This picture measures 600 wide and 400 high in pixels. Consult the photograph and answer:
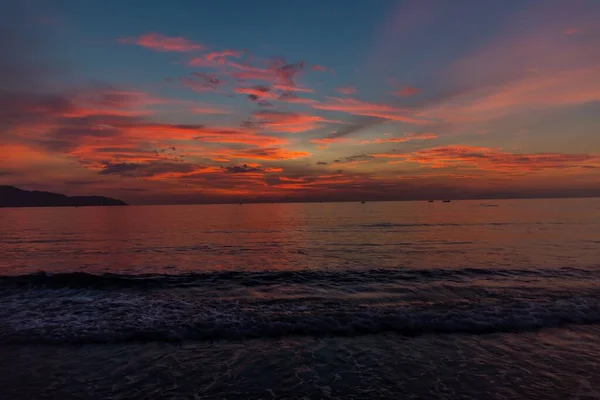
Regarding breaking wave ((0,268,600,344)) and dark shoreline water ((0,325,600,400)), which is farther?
breaking wave ((0,268,600,344))

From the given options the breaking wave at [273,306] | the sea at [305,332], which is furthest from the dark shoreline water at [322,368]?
the breaking wave at [273,306]

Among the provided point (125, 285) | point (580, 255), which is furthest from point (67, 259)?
point (580, 255)

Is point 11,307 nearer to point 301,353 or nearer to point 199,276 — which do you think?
point 199,276

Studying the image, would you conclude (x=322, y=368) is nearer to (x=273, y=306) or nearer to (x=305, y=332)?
(x=305, y=332)

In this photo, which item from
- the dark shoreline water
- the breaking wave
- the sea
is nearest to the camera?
the dark shoreline water

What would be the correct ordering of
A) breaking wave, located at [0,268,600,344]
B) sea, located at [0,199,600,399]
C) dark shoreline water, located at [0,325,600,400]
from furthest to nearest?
breaking wave, located at [0,268,600,344] < sea, located at [0,199,600,399] < dark shoreline water, located at [0,325,600,400]

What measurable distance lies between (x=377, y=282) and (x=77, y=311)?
18.1 m

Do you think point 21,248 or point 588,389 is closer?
point 588,389

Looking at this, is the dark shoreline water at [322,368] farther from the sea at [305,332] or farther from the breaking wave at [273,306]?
the breaking wave at [273,306]

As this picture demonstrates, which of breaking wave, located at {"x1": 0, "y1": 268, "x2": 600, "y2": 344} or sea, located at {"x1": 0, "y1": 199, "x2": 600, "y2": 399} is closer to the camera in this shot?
sea, located at {"x1": 0, "y1": 199, "x2": 600, "y2": 399}

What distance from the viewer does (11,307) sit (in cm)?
1777

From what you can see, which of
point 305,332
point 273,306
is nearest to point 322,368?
point 305,332

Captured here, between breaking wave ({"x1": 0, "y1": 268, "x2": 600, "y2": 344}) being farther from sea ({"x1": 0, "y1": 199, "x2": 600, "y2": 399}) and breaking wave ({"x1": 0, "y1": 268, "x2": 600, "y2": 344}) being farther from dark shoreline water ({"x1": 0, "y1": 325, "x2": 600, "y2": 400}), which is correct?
dark shoreline water ({"x1": 0, "y1": 325, "x2": 600, "y2": 400})

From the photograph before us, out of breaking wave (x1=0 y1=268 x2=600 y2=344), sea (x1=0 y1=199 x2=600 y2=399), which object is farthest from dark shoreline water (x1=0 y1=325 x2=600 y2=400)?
breaking wave (x1=0 y1=268 x2=600 y2=344)
